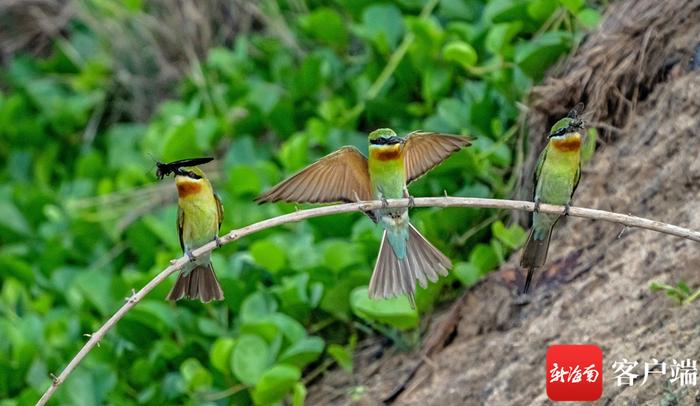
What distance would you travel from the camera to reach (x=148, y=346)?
553 centimetres

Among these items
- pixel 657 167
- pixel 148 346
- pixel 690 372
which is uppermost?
pixel 657 167

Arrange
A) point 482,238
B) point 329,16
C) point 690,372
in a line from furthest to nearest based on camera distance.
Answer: point 329,16 < point 482,238 < point 690,372

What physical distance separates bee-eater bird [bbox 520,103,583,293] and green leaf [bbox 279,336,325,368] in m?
1.14

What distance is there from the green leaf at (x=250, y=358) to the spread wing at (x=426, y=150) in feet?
3.80

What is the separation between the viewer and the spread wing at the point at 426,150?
3.99m

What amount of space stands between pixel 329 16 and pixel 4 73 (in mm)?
2932

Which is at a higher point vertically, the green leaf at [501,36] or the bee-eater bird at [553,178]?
the green leaf at [501,36]

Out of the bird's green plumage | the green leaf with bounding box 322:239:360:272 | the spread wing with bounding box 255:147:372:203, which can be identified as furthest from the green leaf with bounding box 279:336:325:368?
the spread wing with bounding box 255:147:372:203

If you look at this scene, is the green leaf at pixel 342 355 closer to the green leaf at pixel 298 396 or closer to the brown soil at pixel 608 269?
the brown soil at pixel 608 269

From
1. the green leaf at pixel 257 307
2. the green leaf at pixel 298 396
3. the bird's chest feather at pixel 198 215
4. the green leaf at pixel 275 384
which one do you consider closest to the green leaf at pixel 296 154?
the green leaf at pixel 257 307

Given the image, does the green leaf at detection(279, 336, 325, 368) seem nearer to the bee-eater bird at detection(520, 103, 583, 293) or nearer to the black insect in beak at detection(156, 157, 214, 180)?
the black insect in beak at detection(156, 157, 214, 180)

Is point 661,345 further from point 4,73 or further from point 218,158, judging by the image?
point 4,73

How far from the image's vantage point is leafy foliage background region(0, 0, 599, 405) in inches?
200

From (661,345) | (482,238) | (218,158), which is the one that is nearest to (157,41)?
(218,158)
